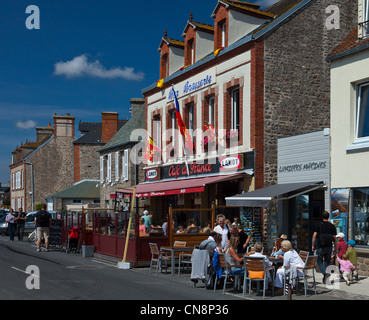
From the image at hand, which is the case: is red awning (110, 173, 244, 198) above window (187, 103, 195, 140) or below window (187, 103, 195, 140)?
below

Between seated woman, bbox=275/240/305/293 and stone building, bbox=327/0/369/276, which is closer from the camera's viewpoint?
seated woman, bbox=275/240/305/293

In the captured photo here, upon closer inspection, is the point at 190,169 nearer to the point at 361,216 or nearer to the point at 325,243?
the point at 361,216

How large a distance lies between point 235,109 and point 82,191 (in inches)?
1126

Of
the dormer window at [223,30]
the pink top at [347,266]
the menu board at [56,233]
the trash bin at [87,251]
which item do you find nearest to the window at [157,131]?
the dormer window at [223,30]

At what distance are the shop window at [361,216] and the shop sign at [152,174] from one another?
1365 cm

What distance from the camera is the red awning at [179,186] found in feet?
68.5

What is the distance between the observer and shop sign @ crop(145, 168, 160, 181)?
28016 millimetres

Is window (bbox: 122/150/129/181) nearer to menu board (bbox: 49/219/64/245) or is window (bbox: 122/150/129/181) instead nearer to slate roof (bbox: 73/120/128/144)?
menu board (bbox: 49/219/64/245)

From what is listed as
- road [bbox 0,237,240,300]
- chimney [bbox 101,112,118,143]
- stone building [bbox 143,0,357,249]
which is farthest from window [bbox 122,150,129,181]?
road [bbox 0,237,240,300]

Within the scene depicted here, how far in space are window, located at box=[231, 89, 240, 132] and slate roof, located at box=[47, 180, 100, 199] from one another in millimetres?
26158

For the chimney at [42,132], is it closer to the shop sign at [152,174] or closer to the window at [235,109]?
the shop sign at [152,174]

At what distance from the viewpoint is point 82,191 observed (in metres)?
48.3

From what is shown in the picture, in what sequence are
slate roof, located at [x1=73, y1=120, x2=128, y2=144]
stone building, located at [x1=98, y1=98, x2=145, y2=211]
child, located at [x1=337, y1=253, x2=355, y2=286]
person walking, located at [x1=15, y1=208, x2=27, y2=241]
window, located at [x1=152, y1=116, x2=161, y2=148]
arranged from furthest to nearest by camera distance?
slate roof, located at [x1=73, y1=120, x2=128, y2=144]
stone building, located at [x1=98, y1=98, x2=145, y2=211]
person walking, located at [x1=15, y1=208, x2=27, y2=241]
window, located at [x1=152, y1=116, x2=161, y2=148]
child, located at [x1=337, y1=253, x2=355, y2=286]
